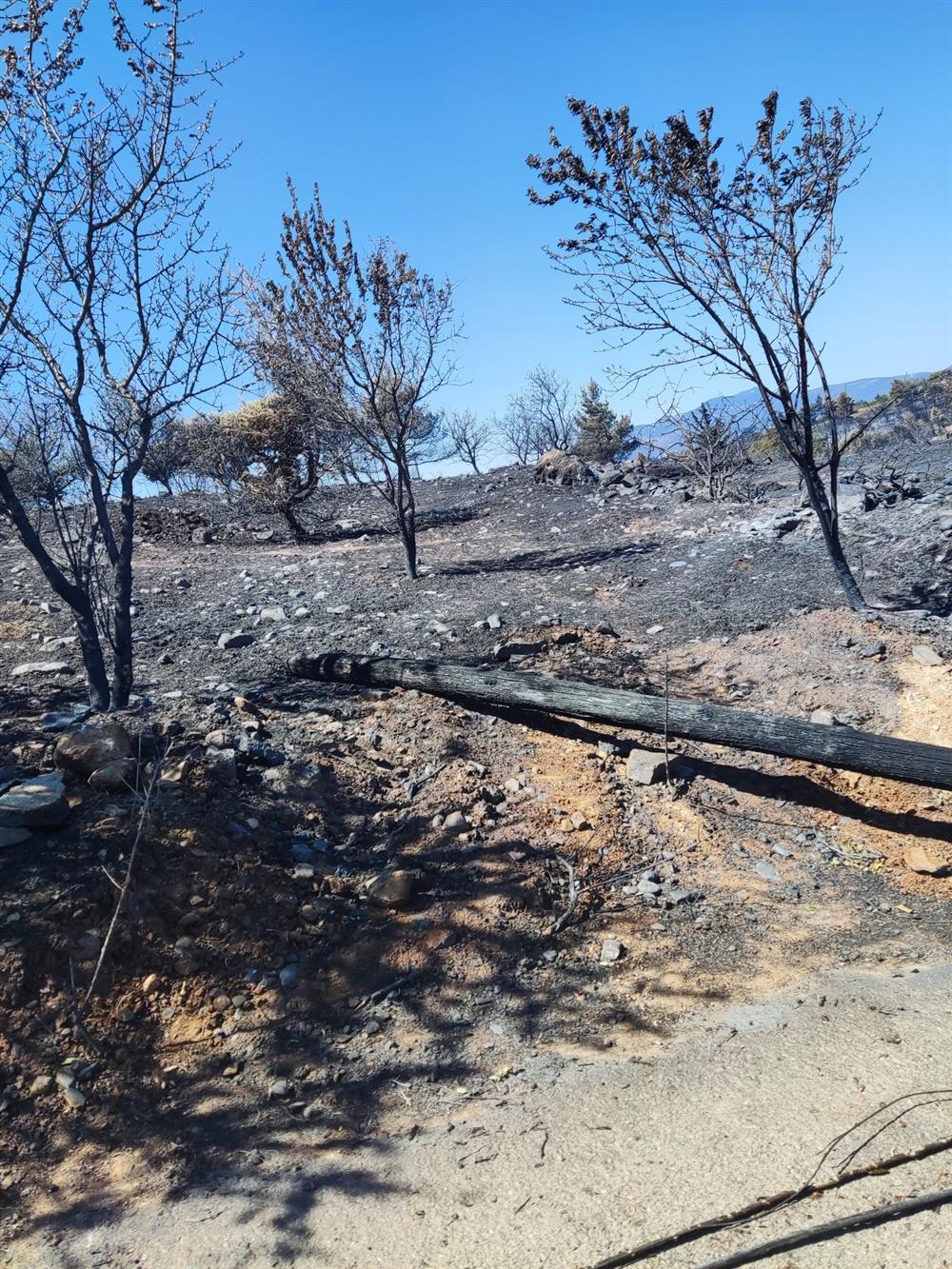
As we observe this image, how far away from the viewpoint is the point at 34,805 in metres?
3.75

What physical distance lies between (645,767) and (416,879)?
1.67 meters

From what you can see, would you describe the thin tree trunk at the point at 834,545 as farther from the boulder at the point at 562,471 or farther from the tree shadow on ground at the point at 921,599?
the boulder at the point at 562,471

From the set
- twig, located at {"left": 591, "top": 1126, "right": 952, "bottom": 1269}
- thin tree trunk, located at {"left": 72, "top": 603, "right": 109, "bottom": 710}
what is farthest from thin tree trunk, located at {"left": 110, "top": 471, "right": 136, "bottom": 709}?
twig, located at {"left": 591, "top": 1126, "right": 952, "bottom": 1269}

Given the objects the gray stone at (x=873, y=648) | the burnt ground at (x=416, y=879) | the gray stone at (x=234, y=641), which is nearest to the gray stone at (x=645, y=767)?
the burnt ground at (x=416, y=879)

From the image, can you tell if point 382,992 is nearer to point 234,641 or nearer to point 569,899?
point 569,899

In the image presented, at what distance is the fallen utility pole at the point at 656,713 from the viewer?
4273mm

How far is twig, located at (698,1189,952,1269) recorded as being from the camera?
7.25 ft

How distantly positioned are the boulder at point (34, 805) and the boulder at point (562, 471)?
44.7 feet

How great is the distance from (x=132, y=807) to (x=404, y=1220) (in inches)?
89.2

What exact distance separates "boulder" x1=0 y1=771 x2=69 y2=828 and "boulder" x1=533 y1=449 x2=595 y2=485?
1361 centimetres

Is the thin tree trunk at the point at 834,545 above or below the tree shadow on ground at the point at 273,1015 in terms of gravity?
above

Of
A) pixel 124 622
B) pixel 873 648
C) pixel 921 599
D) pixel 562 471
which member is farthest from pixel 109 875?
pixel 562 471

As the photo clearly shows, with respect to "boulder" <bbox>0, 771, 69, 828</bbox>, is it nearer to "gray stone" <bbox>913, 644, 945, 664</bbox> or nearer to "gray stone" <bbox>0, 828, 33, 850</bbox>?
"gray stone" <bbox>0, 828, 33, 850</bbox>

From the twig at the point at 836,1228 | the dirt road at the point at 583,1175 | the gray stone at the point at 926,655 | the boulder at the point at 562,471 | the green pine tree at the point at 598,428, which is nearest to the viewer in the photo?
the twig at the point at 836,1228
